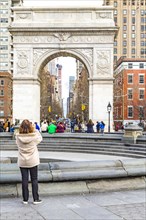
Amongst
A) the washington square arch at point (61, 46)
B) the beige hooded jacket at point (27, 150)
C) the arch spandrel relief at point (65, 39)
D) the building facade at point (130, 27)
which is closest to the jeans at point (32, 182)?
the beige hooded jacket at point (27, 150)

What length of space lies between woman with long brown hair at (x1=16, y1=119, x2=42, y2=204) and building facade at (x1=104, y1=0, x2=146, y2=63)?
105 m

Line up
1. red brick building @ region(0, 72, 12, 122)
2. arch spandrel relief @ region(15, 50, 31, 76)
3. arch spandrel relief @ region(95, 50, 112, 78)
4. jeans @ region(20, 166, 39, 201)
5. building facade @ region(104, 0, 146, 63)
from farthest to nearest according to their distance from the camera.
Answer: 1. building facade @ region(104, 0, 146, 63)
2. red brick building @ region(0, 72, 12, 122)
3. arch spandrel relief @ region(15, 50, 31, 76)
4. arch spandrel relief @ region(95, 50, 112, 78)
5. jeans @ region(20, 166, 39, 201)

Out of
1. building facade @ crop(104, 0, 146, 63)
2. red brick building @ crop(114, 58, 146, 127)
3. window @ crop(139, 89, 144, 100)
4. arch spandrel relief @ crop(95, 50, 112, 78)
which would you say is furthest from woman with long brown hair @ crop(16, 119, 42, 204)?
building facade @ crop(104, 0, 146, 63)

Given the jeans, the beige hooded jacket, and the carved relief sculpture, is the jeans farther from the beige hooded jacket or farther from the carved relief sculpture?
the carved relief sculpture

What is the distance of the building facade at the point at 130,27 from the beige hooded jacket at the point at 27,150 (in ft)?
343

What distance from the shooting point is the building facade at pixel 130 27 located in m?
110

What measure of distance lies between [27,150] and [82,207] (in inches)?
55.4

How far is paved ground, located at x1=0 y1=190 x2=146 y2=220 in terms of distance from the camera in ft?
19.1

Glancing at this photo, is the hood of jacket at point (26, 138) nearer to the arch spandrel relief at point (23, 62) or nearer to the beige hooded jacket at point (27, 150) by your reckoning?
the beige hooded jacket at point (27, 150)

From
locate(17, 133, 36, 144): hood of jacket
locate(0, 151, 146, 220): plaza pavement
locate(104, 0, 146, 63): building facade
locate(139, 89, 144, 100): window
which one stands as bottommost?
locate(0, 151, 146, 220): plaza pavement

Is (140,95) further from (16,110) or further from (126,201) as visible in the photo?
(126,201)

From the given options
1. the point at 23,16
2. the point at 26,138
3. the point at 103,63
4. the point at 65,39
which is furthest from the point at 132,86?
the point at 26,138

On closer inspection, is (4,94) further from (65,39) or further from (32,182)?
(32,182)

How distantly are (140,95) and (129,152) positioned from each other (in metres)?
57.0
